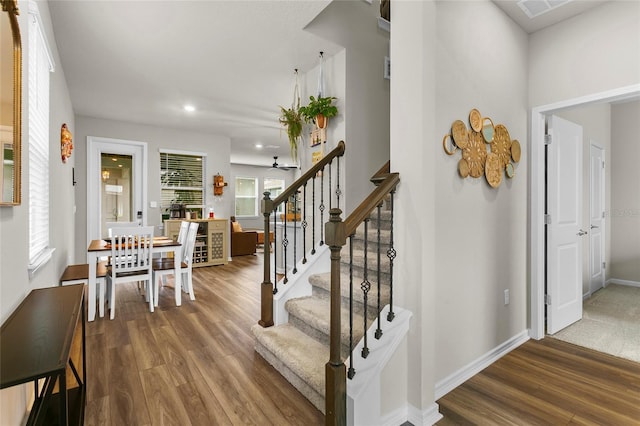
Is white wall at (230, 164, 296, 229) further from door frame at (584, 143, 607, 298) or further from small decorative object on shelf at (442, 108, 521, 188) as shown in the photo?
small decorative object on shelf at (442, 108, 521, 188)

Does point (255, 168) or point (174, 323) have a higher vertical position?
point (255, 168)

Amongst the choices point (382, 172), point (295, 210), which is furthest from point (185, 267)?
point (382, 172)

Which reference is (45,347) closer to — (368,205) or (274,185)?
(368,205)

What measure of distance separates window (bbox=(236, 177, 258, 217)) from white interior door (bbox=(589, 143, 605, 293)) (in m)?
9.12

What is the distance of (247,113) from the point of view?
5285 mm

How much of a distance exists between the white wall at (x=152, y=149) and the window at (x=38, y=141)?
11.0 feet

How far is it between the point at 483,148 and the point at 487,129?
6.6 inches

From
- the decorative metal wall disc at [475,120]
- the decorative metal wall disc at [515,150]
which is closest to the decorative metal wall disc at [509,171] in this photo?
the decorative metal wall disc at [515,150]

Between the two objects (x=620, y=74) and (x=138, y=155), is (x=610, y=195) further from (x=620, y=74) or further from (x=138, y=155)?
(x=138, y=155)

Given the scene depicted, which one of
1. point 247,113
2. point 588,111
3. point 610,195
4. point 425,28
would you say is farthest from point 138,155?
point 610,195

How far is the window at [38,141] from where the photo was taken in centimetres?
197

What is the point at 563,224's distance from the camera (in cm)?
304

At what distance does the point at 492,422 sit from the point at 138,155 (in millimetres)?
6529

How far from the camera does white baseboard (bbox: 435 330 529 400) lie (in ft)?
6.70
